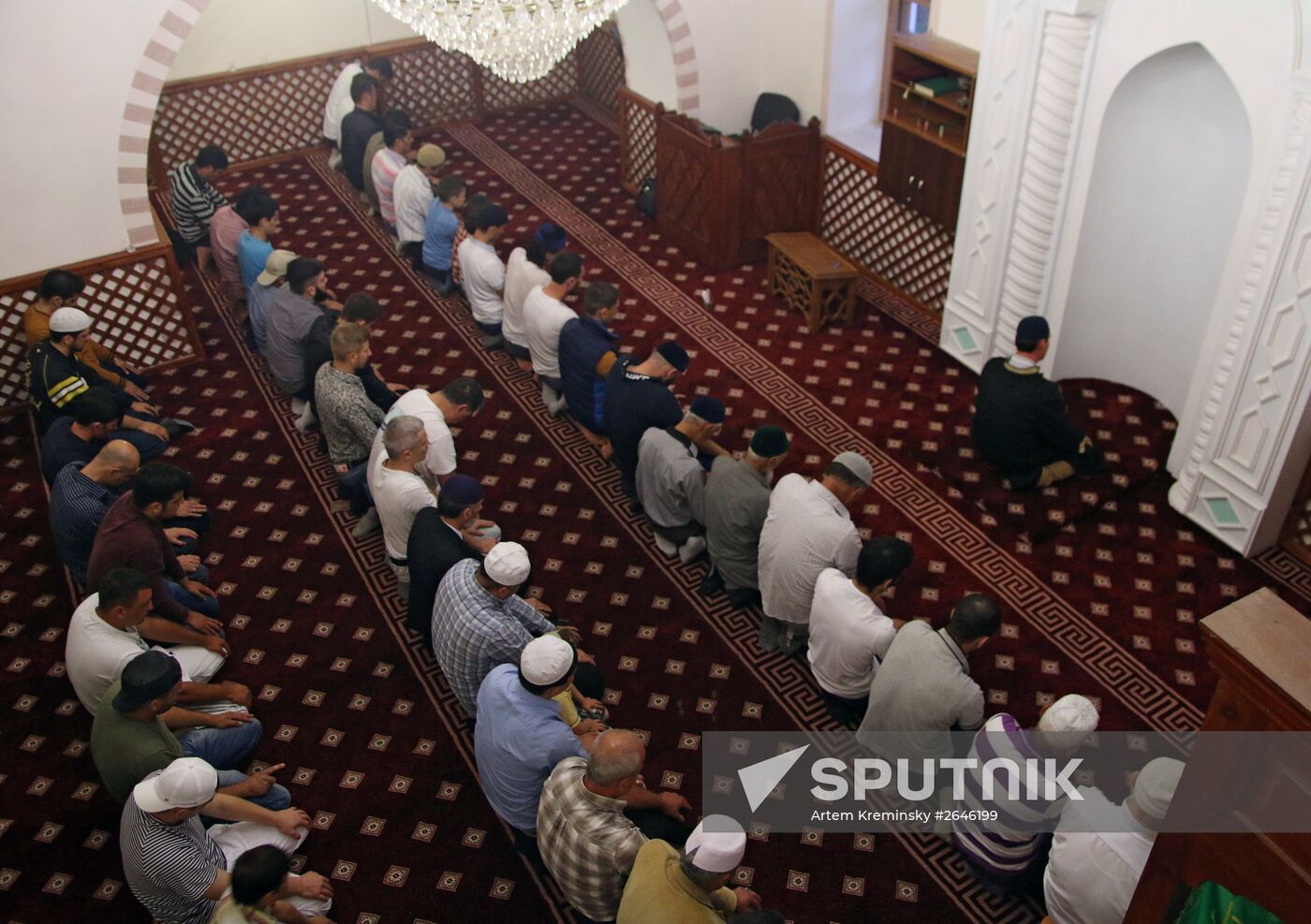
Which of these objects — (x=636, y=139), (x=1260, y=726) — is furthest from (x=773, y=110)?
(x=1260, y=726)

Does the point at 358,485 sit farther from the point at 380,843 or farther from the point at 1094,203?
the point at 1094,203

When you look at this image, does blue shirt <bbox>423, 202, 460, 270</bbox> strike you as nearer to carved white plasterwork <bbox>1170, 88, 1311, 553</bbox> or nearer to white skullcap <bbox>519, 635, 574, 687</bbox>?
white skullcap <bbox>519, 635, 574, 687</bbox>

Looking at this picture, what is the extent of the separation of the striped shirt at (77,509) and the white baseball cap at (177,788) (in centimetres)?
163

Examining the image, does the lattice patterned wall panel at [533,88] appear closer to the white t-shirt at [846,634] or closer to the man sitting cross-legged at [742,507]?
the man sitting cross-legged at [742,507]

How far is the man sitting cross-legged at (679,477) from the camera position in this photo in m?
4.70

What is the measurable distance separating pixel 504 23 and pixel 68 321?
2.88 metres

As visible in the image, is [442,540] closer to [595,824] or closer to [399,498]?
[399,498]

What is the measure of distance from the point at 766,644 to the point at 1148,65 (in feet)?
10.4

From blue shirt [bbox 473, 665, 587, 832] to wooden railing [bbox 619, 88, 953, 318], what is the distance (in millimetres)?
4092

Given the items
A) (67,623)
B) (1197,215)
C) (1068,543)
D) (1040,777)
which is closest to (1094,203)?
(1197,215)

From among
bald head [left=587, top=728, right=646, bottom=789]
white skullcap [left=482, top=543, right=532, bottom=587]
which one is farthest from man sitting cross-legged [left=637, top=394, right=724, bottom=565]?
bald head [left=587, top=728, right=646, bottom=789]

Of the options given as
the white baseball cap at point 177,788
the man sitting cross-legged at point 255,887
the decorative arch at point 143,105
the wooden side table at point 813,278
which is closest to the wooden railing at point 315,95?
the decorative arch at point 143,105

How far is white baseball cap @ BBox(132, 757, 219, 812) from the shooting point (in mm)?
3227

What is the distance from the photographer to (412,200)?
7070 millimetres
